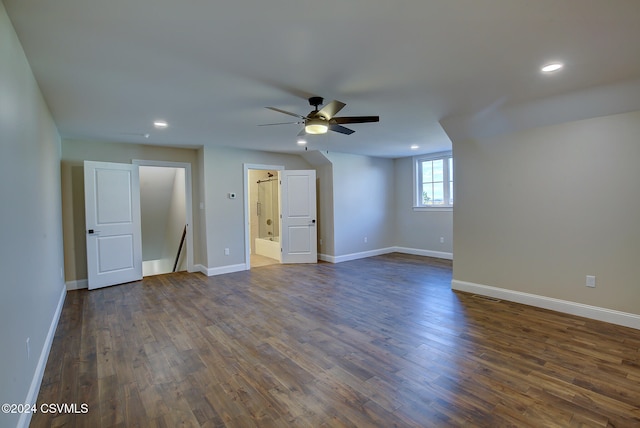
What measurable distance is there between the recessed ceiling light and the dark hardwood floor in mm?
2406

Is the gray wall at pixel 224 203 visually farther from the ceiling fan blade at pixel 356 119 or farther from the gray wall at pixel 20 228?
the ceiling fan blade at pixel 356 119

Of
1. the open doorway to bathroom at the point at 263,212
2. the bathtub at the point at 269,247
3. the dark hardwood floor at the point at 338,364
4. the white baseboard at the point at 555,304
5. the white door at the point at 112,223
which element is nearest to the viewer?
the dark hardwood floor at the point at 338,364

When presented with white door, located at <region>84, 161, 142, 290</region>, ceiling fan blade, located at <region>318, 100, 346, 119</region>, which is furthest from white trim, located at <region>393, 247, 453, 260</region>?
white door, located at <region>84, 161, 142, 290</region>

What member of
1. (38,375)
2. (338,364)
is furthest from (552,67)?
(38,375)

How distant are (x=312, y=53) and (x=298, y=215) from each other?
4.68 metres

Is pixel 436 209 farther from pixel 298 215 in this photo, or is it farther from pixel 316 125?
pixel 316 125

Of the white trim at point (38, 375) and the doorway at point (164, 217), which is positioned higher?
the doorway at point (164, 217)

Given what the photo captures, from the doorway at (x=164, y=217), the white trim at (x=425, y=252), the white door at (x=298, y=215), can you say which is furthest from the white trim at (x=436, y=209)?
the doorway at (x=164, y=217)

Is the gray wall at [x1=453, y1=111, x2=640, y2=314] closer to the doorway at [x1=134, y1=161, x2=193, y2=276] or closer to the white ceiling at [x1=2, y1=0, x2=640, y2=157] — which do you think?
the white ceiling at [x1=2, y1=0, x2=640, y2=157]

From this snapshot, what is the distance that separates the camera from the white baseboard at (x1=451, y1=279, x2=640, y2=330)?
3.19m

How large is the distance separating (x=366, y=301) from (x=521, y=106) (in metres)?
2.96

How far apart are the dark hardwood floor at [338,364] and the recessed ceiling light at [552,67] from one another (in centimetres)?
241

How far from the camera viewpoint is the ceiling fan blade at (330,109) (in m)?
2.72

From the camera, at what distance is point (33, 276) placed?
2352 mm
